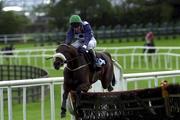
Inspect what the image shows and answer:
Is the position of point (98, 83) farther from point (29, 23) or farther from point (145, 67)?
point (29, 23)

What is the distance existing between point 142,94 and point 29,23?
5813 cm

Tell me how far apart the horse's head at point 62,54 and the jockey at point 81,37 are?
27cm

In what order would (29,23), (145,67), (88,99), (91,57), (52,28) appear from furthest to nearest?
(29,23) < (52,28) < (145,67) < (91,57) < (88,99)

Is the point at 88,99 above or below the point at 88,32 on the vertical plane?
below

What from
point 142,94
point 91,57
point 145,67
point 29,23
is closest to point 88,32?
point 91,57

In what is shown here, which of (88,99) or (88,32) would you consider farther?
(88,32)

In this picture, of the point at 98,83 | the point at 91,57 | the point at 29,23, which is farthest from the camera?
the point at 29,23

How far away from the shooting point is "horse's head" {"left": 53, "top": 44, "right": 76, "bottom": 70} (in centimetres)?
785

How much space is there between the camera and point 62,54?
8023mm

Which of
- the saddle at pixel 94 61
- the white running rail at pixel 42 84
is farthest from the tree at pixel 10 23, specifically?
the white running rail at pixel 42 84

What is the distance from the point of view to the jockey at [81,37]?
857 centimetres

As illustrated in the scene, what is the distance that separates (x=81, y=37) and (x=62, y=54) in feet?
2.74

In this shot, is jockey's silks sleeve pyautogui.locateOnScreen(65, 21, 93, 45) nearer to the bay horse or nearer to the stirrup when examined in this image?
the bay horse

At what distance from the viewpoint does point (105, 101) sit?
23.6ft
